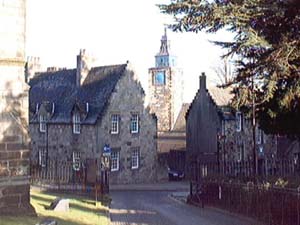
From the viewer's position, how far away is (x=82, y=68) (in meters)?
38.7

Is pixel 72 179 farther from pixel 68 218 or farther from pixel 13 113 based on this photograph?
pixel 13 113

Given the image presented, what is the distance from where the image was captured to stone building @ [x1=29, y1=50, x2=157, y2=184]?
3553cm

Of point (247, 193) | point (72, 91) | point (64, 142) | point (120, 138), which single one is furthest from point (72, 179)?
point (247, 193)

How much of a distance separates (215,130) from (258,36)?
23.0 metres

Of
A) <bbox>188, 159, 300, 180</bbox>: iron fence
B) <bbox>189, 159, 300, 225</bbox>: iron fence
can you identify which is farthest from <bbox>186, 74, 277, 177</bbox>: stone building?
<bbox>189, 159, 300, 225</bbox>: iron fence

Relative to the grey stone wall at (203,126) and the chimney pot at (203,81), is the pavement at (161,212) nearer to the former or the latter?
the grey stone wall at (203,126)

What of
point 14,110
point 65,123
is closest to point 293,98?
point 14,110

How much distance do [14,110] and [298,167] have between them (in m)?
18.1

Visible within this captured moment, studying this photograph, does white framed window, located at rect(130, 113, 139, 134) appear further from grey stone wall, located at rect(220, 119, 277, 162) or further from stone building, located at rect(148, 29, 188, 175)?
stone building, located at rect(148, 29, 188, 175)

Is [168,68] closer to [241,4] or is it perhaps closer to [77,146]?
[77,146]

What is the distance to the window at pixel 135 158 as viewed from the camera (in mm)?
37188

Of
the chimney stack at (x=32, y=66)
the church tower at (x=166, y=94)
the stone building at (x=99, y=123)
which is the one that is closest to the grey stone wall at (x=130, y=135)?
the stone building at (x=99, y=123)

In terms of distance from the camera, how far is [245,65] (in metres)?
16.8

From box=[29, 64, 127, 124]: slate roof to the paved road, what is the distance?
1087 centimetres
